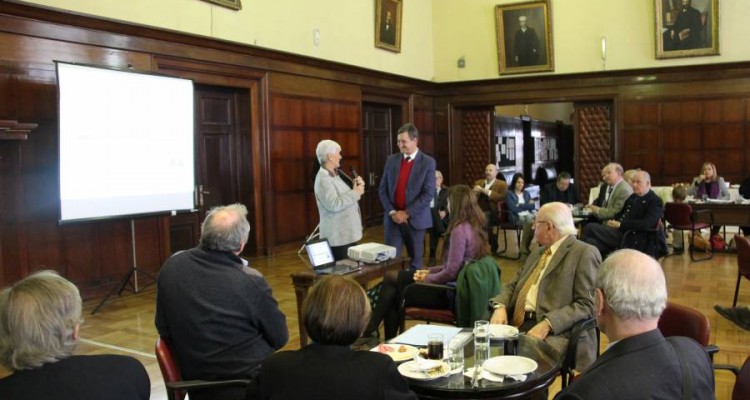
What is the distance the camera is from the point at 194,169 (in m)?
7.18

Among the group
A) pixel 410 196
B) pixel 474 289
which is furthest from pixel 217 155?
pixel 474 289

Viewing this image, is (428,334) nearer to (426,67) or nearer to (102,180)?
(102,180)

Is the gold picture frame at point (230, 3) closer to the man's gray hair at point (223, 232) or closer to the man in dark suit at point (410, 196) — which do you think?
the man in dark suit at point (410, 196)

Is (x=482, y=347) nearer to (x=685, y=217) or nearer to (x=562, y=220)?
(x=562, y=220)

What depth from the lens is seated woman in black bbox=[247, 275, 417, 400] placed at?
1.88 meters

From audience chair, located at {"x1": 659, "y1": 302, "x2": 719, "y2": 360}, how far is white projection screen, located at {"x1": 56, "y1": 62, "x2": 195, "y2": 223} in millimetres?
5137

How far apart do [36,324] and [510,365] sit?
168 centimetres

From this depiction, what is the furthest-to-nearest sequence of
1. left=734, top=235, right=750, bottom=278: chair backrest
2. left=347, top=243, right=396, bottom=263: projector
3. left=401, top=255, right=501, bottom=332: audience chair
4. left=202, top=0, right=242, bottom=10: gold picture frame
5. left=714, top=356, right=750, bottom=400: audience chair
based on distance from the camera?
1. left=202, top=0, right=242, bottom=10: gold picture frame
2. left=734, top=235, right=750, bottom=278: chair backrest
3. left=347, top=243, right=396, bottom=263: projector
4. left=401, top=255, right=501, bottom=332: audience chair
5. left=714, top=356, right=750, bottom=400: audience chair

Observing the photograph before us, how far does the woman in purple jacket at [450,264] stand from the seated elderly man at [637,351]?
2257 mm

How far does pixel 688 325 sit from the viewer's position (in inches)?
113

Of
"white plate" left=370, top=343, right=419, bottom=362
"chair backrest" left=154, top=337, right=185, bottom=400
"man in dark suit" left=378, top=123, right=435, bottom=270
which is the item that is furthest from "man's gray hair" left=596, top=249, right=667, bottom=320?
"man in dark suit" left=378, top=123, right=435, bottom=270

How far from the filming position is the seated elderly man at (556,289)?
3.26 meters

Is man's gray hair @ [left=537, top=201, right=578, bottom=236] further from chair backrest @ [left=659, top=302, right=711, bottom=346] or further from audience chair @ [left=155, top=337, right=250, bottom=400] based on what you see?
audience chair @ [left=155, top=337, right=250, bottom=400]

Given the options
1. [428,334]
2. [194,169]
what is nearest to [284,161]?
[194,169]
